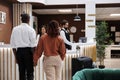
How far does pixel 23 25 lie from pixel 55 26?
2.38 feet

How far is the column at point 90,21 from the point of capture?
38.9 ft

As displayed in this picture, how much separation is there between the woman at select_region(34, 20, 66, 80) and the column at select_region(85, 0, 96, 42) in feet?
23.1

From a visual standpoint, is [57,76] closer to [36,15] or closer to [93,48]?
[93,48]

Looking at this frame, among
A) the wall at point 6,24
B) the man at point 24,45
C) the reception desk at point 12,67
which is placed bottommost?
the reception desk at point 12,67

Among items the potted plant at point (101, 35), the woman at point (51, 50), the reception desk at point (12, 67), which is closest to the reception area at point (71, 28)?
the reception desk at point (12, 67)

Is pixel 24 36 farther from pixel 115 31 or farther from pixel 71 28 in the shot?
pixel 115 31

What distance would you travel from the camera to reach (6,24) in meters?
11.3

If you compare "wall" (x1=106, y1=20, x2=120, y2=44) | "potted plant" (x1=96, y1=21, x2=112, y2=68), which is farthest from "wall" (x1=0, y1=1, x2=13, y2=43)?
"wall" (x1=106, y1=20, x2=120, y2=44)

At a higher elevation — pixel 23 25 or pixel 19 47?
pixel 23 25

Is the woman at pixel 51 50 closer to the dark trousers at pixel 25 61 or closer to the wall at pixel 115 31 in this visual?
the dark trousers at pixel 25 61

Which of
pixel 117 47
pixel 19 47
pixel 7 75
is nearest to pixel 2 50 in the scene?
pixel 7 75

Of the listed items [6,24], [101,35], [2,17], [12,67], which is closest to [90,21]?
[101,35]

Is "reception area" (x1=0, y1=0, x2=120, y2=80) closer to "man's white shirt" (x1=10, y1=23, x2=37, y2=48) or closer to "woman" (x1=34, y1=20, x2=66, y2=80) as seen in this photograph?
"man's white shirt" (x1=10, y1=23, x2=37, y2=48)

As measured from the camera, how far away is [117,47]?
18625mm
